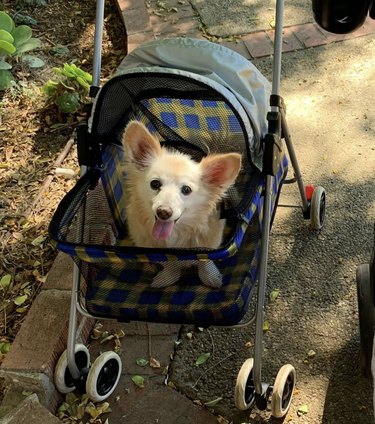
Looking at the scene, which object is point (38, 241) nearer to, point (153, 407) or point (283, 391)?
point (153, 407)

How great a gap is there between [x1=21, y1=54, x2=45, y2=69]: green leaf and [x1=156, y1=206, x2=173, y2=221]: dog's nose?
2046 mm

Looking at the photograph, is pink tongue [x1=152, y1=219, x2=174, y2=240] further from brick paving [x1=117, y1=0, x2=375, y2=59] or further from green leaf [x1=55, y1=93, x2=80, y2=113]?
brick paving [x1=117, y1=0, x2=375, y2=59]

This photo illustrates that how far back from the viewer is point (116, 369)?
2.31m

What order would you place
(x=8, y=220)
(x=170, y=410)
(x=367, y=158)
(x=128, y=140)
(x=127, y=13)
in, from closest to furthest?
(x=128, y=140)
(x=170, y=410)
(x=8, y=220)
(x=367, y=158)
(x=127, y=13)

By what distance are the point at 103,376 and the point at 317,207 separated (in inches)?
46.8

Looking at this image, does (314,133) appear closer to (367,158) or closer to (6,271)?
(367,158)

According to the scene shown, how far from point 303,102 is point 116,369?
77.1 inches

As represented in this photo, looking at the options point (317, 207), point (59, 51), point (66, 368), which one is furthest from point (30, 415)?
point (59, 51)

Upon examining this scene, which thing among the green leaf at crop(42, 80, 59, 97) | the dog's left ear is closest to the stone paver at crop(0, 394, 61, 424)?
the dog's left ear

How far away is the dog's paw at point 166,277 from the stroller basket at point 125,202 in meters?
0.02

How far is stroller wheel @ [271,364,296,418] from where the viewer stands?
81.9 inches

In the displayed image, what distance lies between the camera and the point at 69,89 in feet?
11.0

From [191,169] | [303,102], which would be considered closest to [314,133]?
[303,102]

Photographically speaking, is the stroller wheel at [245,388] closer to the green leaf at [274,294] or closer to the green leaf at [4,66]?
the green leaf at [274,294]
